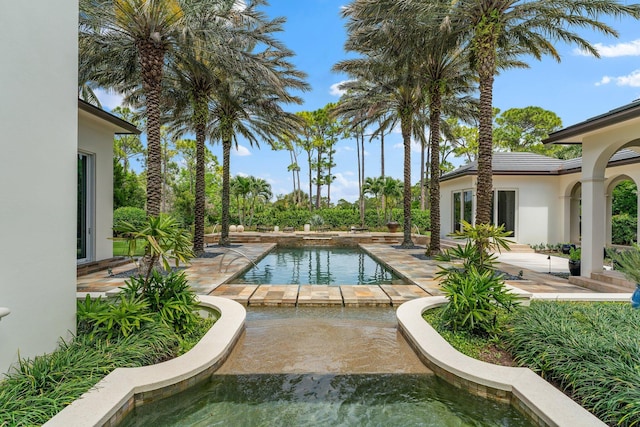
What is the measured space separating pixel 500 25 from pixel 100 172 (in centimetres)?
1186

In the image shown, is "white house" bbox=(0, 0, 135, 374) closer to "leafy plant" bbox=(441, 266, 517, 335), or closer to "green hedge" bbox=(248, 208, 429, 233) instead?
"leafy plant" bbox=(441, 266, 517, 335)

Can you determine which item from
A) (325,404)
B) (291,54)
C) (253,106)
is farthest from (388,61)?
(325,404)

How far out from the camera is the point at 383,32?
11516mm

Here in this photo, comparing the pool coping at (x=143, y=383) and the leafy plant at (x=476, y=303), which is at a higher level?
the leafy plant at (x=476, y=303)

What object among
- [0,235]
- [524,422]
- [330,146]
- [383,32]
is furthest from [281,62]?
[330,146]

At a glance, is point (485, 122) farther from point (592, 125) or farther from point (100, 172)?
point (100, 172)

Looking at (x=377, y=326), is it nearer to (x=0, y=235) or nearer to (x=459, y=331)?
(x=459, y=331)

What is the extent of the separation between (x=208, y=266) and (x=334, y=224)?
1817 centimetres

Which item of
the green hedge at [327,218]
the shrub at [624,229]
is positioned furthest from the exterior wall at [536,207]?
the green hedge at [327,218]

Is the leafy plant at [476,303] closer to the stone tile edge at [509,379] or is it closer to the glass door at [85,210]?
the stone tile edge at [509,379]

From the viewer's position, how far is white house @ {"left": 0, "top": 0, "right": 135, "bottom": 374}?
135 inches

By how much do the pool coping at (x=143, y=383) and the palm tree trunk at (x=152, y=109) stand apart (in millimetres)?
5371

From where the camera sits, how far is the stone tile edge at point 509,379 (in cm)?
308

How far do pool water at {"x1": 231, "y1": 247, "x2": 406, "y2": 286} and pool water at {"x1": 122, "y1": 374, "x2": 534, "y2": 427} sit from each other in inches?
222
